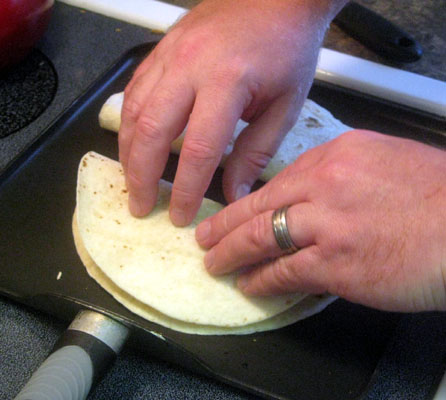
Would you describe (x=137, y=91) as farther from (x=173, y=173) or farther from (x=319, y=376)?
(x=319, y=376)

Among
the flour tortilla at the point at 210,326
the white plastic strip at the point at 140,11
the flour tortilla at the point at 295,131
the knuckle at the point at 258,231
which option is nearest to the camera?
the knuckle at the point at 258,231

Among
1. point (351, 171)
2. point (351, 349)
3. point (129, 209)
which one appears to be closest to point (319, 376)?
point (351, 349)

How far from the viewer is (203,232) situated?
0.82 m

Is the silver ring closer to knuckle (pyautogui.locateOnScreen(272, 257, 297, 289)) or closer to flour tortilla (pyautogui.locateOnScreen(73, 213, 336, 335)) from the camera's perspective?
knuckle (pyautogui.locateOnScreen(272, 257, 297, 289))

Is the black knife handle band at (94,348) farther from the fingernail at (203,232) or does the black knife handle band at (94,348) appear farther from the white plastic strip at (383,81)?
the white plastic strip at (383,81)

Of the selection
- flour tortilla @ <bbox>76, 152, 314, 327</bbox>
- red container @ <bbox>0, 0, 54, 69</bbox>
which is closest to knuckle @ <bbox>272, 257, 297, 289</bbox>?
flour tortilla @ <bbox>76, 152, 314, 327</bbox>

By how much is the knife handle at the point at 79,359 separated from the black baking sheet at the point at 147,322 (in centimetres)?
3

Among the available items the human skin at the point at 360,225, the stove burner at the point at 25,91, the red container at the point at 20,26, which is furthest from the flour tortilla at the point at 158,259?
the red container at the point at 20,26

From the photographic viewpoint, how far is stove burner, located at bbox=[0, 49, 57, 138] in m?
1.14

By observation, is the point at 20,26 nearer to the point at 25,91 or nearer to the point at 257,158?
the point at 25,91

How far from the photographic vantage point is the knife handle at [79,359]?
630 millimetres

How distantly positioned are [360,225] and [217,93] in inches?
12.5

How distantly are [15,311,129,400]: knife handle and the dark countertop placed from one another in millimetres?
97

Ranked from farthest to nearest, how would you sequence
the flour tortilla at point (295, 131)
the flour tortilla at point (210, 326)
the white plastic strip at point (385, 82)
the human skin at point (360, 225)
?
1. the white plastic strip at point (385, 82)
2. the flour tortilla at point (295, 131)
3. the flour tortilla at point (210, 326)
4. the human skin at point (360, 225)
